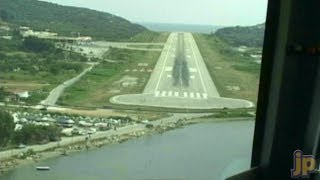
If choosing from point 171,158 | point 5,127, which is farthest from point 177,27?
point 5,127

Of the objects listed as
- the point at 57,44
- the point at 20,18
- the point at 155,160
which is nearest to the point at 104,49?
the point at 57,44

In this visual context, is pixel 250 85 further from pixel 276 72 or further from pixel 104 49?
pixel 104 49

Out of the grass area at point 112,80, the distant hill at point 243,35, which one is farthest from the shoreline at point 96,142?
the distant hill at point 243,35

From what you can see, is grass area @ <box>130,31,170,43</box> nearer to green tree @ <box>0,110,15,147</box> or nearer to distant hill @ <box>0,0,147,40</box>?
distant hill @ <box>0,0,147,40</box>

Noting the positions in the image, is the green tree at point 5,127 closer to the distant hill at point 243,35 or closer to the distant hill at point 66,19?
the distant hill at point 66,19

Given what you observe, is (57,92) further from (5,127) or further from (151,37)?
(151,37)

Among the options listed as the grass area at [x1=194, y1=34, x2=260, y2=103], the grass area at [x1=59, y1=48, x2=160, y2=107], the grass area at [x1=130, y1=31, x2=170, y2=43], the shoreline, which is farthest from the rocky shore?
the grass area at [x1=130, y1=31, x2=170, y2=43]

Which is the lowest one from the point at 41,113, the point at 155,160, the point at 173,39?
the point at 155,160
